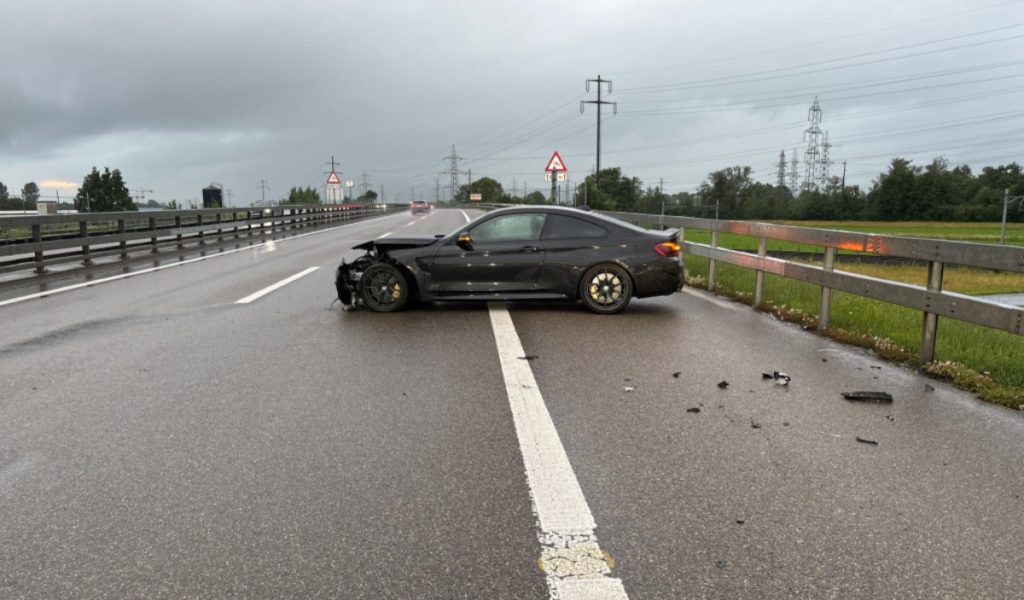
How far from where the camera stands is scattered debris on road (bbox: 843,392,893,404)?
5219mm

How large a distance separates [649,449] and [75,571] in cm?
285

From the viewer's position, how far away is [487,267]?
29.4ft

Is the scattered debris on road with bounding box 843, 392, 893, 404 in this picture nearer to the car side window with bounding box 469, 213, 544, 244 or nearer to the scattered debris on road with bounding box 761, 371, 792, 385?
the scattered debris on road with bounding box 761, 371, 792, 385

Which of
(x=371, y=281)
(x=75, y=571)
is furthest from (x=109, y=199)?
(x=75, y=571)

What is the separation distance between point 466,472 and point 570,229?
5.74 m

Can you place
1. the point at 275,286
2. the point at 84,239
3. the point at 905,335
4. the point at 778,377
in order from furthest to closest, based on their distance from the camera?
1. the point at 84,239
2. the point at 275,286
3. the point at 905,335
4. the point at 778,377

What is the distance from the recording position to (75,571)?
2.79m

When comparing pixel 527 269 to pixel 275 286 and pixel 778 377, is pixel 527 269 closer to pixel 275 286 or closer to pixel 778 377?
pixel 778 377

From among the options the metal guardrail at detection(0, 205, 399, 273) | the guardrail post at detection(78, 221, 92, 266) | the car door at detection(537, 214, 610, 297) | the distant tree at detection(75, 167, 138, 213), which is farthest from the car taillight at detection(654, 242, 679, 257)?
the distant tree at detection(75, 167, 138, 213)

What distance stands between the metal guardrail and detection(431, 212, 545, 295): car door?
348 inches

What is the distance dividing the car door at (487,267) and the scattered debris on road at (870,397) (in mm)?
4417

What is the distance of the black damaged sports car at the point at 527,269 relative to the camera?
8.96 metres

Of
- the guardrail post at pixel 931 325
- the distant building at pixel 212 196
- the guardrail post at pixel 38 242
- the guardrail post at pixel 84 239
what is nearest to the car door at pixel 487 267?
the guardrail post at pixel 931 325

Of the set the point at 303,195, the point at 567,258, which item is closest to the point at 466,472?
the point at 567,258
